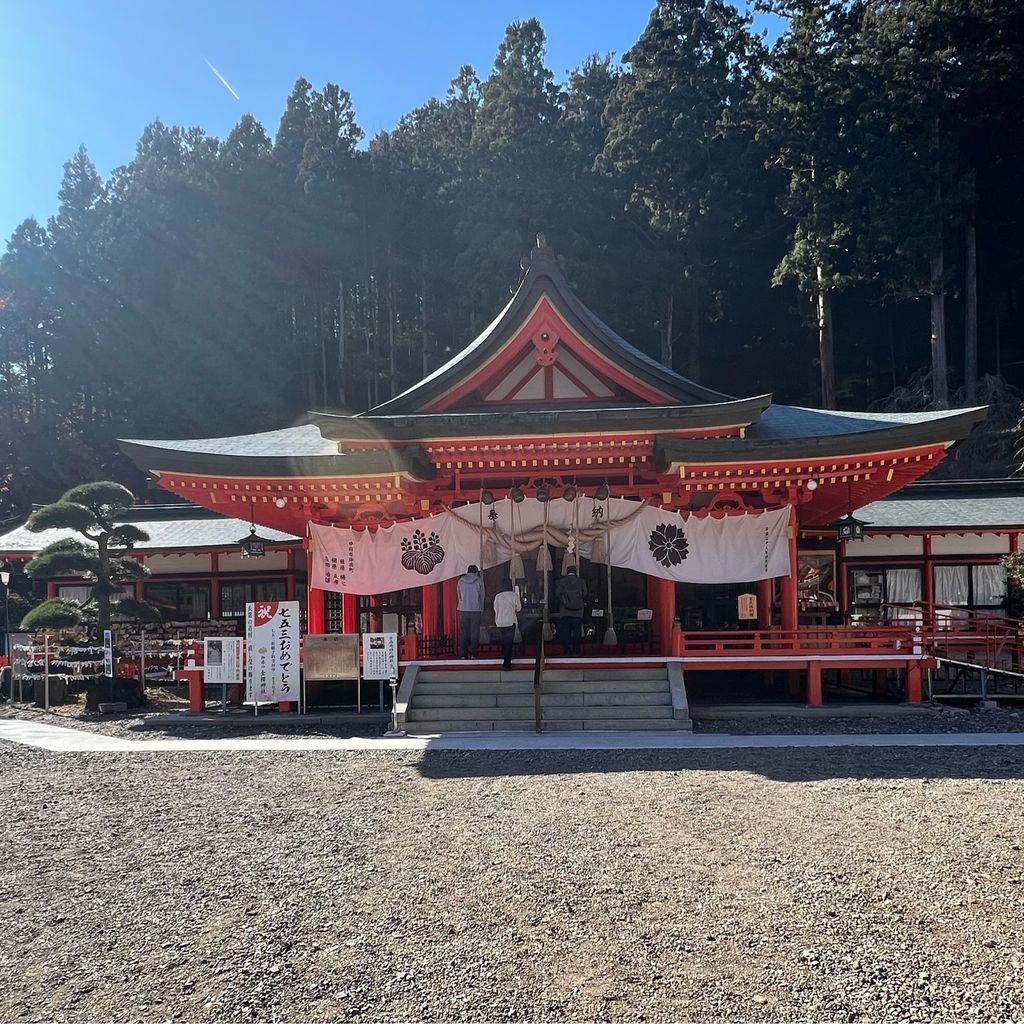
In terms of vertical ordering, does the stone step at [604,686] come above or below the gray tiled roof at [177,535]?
below

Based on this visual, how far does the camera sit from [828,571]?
62.6 feet

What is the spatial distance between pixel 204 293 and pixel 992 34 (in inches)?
1488

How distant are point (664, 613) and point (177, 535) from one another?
44.7 feet

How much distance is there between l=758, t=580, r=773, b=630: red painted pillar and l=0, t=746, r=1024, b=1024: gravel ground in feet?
18.7

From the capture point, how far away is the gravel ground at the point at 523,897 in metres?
4.00

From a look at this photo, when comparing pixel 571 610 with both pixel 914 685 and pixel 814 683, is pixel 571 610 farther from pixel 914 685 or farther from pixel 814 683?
pixel 914 685

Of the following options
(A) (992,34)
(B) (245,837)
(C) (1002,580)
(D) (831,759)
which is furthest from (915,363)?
(B) (245,837)

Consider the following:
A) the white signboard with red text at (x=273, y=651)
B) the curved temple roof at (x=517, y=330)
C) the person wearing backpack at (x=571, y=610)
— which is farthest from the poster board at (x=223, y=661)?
the person wearing backpack at (x=571, y=610)

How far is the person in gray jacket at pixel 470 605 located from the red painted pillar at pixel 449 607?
143 centimetres

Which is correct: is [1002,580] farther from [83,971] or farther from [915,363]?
[915,363]

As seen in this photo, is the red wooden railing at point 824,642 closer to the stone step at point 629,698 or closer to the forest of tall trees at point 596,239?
the stone step at point 629,698

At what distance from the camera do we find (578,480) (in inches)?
563

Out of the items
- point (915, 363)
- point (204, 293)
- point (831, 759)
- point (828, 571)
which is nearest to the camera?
point (831, 759)

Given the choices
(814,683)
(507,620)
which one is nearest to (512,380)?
(507,620)
